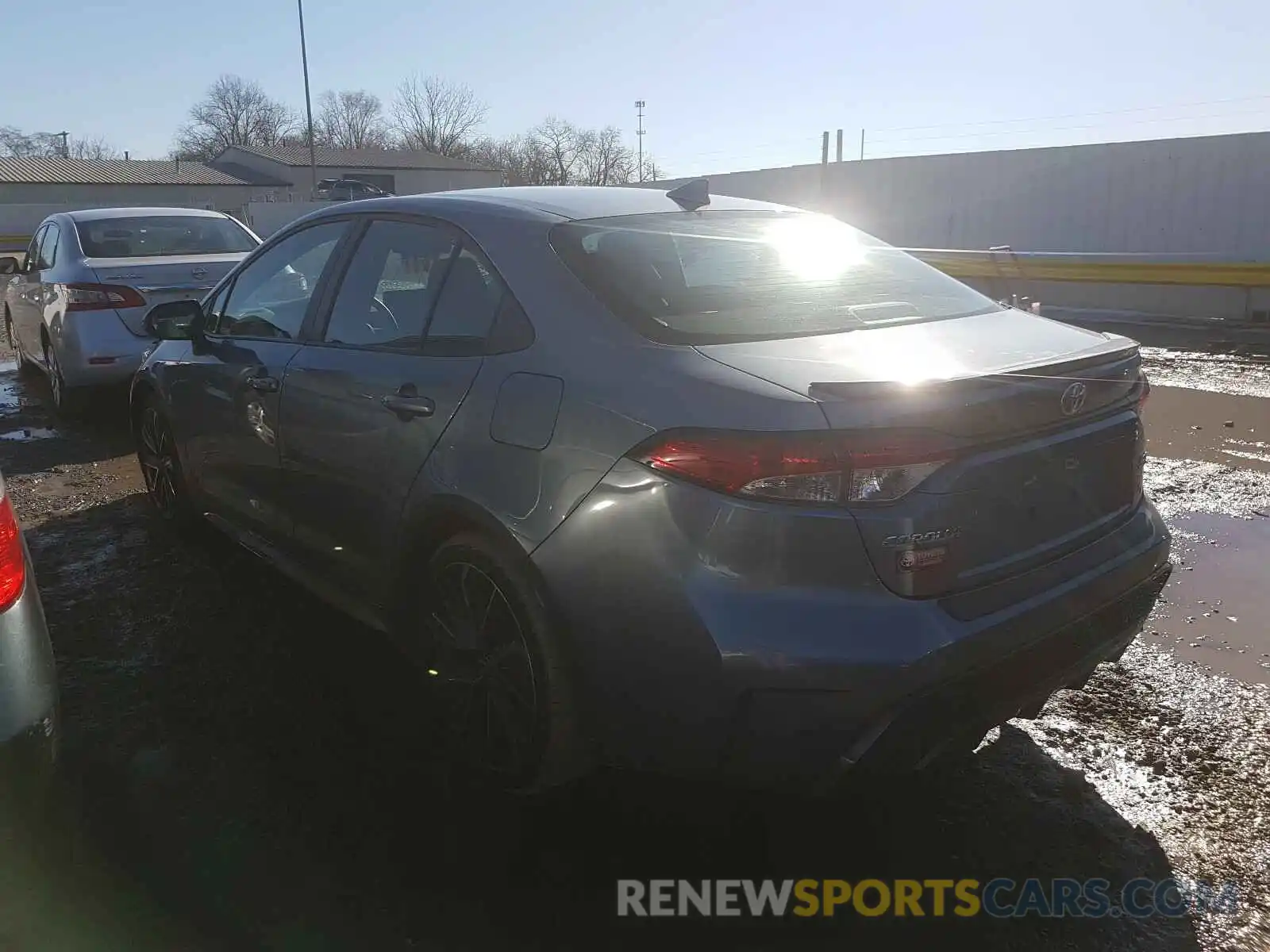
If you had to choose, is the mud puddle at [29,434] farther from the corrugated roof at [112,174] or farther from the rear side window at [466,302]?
the corrugated roof at [112,174]

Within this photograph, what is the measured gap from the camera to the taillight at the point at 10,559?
2258mm

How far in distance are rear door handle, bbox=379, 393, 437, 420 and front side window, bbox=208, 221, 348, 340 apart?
879 millimetres

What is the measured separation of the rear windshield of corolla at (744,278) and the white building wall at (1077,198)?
40.9ft

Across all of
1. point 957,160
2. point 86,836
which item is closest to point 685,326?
point 86,836

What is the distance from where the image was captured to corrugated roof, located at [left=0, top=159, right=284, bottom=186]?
54.9 metres

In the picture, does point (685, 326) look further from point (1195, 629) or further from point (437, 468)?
point (1195, 629)

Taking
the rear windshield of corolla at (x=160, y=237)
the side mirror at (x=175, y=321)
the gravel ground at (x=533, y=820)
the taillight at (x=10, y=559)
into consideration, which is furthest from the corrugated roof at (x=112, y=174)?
the taillight at (x=10, y=559)

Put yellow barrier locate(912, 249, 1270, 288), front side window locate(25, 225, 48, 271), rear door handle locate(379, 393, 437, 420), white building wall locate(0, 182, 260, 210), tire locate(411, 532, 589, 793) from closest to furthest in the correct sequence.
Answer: tire locate(411, 532, 589, 793) < rear door handle locate(379, 393, 437, 420) < front side window locate(25, 225, 48, 271) < yellow barrier locate(912, 249, 1270, 288) < white building wall locate(0, 182, 260, 210)

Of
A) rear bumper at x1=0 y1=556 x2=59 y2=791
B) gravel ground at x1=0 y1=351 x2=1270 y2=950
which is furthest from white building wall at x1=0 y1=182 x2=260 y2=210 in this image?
rear bumper at x1=0 y1=556 x2=59 y2=791

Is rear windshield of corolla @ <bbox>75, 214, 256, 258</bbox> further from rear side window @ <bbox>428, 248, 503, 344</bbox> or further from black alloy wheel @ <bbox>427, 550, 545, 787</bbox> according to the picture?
black alloy wheel @ <bbox>427, 550, 545, 787</bbox>

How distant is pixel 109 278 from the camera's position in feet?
23.7

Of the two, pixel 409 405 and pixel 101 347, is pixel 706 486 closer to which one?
pixel 409 405

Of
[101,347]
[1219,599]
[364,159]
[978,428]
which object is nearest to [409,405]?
[978,428]

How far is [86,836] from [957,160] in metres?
18.8
